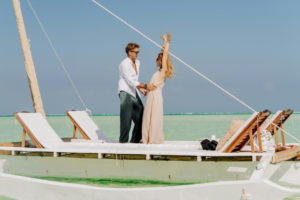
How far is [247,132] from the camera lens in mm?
4977

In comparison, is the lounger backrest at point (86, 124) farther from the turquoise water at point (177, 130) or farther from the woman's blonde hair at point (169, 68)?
the woman's blonde hair at point (169, 68)

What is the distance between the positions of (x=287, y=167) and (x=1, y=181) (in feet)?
14.3

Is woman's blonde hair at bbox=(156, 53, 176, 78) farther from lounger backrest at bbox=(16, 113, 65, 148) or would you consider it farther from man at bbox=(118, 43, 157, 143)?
lounger backrest at bbox=(16, 113, 65, 148)

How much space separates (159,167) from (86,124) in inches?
130

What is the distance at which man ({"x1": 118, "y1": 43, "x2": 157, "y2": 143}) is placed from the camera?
23.4 ft

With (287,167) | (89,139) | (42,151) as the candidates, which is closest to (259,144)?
(287,167)

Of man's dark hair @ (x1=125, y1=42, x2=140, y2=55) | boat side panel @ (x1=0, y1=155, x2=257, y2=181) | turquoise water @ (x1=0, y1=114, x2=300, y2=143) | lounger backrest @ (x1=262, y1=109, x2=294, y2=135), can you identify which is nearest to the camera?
boat side panel @ (x1=0, y1=155, x2=257, y2=181)

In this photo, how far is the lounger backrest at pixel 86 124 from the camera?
812 centimetres

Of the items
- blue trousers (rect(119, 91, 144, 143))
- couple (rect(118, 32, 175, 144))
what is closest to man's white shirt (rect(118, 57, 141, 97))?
couple (rect(118, 32, 175, 144))

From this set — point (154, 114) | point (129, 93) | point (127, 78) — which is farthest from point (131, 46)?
point (154, 114)

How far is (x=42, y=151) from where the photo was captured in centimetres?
603

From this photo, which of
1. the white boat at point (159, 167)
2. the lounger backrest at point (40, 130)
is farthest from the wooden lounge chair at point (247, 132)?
the lounger backrest at point (40, 130)

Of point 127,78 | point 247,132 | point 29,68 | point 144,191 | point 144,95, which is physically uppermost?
point 29,68

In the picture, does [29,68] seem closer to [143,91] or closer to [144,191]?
[143,91]
